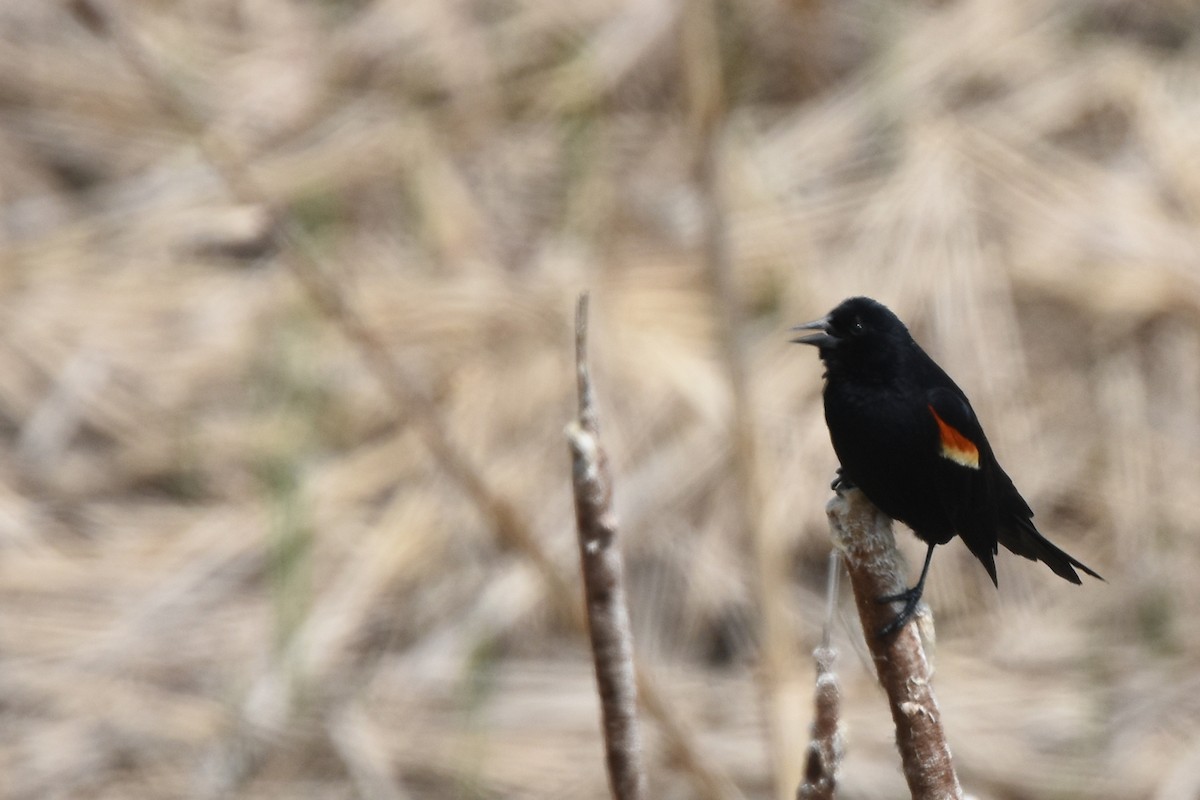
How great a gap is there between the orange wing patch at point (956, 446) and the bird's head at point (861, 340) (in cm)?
9

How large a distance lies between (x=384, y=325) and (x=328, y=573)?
773mm

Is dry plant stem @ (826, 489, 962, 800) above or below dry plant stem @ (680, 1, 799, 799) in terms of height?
below

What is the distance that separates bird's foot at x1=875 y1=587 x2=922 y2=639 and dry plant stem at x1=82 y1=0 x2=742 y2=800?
0.83 meters

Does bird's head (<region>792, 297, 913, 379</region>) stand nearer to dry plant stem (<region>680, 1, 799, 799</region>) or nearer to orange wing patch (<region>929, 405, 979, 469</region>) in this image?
orange wing patch (<region>929, 405, 979, 469</region>)

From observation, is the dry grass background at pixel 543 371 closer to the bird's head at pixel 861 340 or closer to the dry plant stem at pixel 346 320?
the dry plant stem at pixel 346 320

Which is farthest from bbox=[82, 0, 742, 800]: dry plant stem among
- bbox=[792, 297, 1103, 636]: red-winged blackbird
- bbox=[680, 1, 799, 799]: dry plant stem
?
bbox=[792, 297, 1103, 636]: red-winged blackbird

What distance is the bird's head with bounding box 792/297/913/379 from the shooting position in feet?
5.90

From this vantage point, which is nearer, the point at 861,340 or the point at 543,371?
the point at 861,340

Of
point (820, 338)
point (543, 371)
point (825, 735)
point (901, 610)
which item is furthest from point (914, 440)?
point (543, 371)

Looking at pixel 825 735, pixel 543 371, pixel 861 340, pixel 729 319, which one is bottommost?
pixel 825 735

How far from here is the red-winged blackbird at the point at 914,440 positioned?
5.54ft

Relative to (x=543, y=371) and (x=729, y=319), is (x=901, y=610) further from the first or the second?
(x=543, y=371)

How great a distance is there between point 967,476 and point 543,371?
8.12ft

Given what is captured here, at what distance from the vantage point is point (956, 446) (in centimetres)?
177
